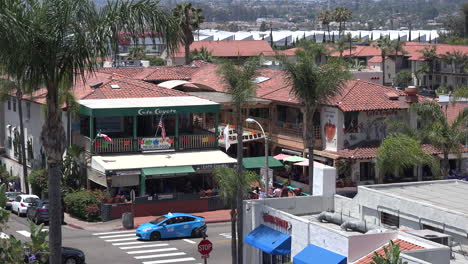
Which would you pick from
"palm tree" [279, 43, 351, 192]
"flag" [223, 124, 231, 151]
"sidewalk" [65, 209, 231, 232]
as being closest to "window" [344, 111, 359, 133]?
"flag" [223, 124, 231, 151]

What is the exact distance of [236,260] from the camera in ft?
98.8

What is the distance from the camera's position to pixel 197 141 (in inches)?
1975

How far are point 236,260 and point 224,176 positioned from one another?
298 cm

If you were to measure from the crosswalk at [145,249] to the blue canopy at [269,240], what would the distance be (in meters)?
7.57

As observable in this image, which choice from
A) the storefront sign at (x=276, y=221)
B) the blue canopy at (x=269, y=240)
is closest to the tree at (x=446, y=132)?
the storefront sign at (x=276, y=221)

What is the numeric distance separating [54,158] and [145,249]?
20074 millimetres

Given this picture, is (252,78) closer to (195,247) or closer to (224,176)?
(224,176)

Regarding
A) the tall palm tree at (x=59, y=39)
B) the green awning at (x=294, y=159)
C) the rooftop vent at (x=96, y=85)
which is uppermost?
the tall palm tree at (x=59, y=39)

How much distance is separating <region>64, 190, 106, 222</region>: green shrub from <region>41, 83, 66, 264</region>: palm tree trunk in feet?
86.4

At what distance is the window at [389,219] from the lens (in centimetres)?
2664

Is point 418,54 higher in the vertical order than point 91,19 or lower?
lower

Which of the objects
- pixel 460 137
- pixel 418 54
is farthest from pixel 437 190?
pixel 418 54

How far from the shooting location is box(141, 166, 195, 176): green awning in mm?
45781

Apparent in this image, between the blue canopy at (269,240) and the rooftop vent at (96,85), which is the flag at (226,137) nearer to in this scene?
the rooftop vent at (96,85)
